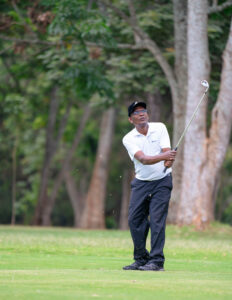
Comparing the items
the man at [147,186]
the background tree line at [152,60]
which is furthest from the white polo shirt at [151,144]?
the background tree line at [152,60]

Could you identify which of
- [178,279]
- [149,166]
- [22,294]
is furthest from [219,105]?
[22,294]

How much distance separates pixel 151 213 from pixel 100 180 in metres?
27.3

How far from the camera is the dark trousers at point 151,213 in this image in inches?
394

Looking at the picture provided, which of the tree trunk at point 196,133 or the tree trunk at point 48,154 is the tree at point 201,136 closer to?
the tree trunk at point 196,133

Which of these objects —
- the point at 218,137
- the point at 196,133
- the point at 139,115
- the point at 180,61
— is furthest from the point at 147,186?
the point at 180,61

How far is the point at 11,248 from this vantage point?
14.2 meters

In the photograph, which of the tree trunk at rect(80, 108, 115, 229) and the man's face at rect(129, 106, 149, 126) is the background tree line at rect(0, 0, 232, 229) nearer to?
the tree trunk at rect(80, 108, 115, 229)

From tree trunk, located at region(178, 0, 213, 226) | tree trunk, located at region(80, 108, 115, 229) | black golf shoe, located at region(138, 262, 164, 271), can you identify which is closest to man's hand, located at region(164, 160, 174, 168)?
black golf shoe, located at region(138, 262, 164, 271)

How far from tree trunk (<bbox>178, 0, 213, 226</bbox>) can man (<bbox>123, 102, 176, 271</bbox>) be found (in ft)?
39.6

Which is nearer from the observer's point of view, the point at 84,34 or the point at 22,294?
the point at 22,294

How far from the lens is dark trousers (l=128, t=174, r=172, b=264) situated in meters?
10.0

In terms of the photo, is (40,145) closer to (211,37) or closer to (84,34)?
(211,37)

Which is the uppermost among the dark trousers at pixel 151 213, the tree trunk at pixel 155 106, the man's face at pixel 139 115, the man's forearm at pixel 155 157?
the tree trunk at pixel 155 106

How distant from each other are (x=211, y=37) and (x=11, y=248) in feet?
39.1
